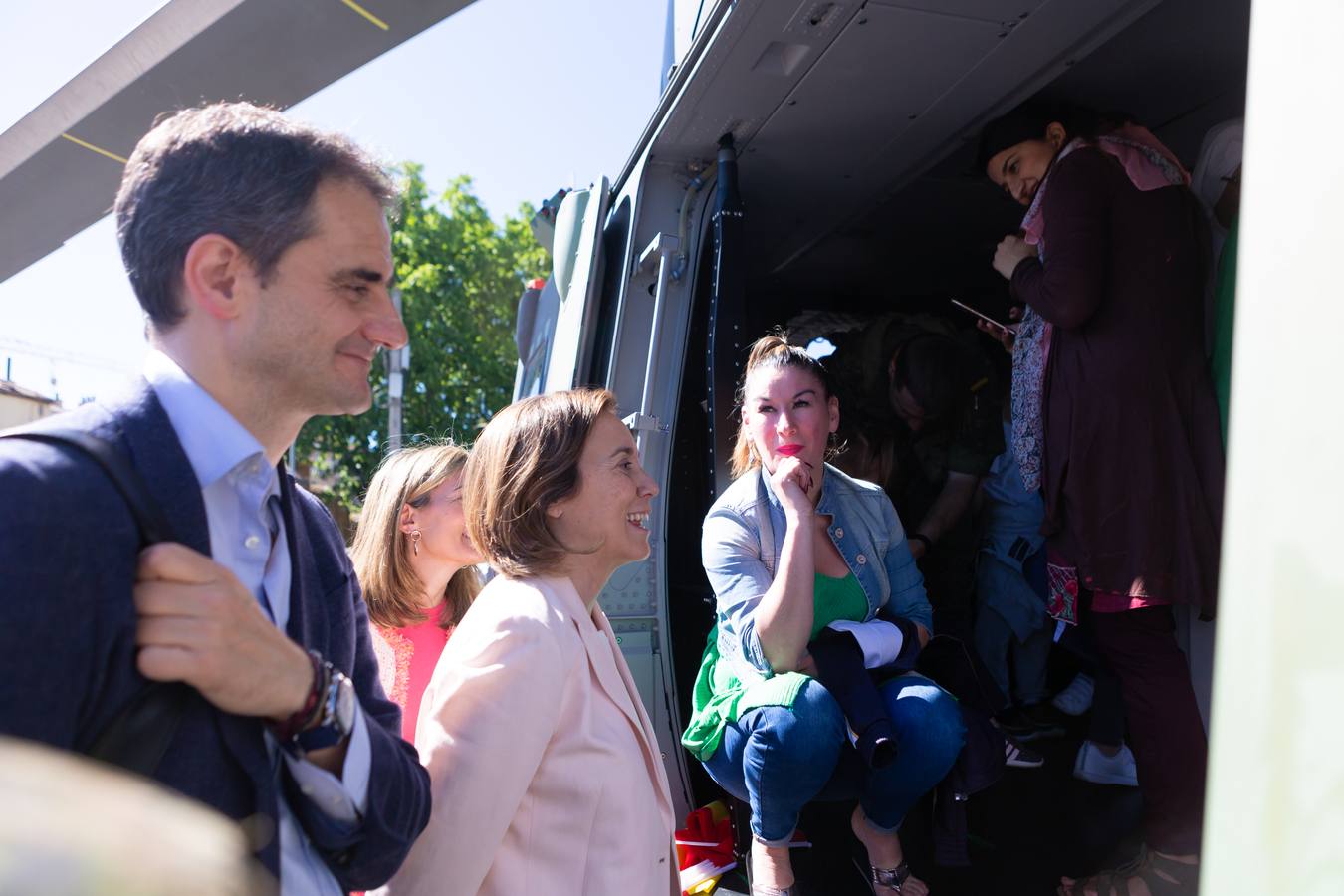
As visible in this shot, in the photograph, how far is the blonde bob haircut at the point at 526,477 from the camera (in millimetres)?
1912

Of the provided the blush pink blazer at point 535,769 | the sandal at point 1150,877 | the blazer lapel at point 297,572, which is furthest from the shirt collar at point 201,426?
the sandal at point 1150,877

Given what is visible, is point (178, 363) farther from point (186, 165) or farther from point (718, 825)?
point (718, 825)

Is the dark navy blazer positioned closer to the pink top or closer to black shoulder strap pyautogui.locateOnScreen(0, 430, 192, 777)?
black shoulder strap pyautogui.locateOnScreen(0, 430, 192, 777)

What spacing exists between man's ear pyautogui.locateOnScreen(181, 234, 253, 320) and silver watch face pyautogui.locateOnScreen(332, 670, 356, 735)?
44 cm

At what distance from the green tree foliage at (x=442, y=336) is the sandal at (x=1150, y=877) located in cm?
1415

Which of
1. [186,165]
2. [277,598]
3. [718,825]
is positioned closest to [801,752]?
[718,825]

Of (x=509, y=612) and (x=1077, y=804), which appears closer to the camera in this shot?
(x=509, y=612)

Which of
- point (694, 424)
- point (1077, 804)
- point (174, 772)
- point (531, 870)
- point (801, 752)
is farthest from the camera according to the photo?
point (694, 424)

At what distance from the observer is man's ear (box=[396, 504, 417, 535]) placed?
2582 millimetres

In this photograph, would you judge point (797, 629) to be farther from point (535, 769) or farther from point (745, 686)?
point (535, 769)

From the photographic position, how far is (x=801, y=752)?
2.35 meters

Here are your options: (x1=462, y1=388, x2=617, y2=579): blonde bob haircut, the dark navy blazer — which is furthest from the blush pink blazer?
the dark navy blazer

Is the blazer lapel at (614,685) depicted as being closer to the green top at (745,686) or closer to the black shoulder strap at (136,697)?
the green top at (745,686)

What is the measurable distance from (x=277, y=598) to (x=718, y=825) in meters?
2.11
